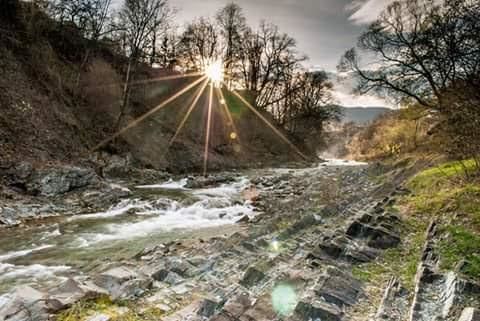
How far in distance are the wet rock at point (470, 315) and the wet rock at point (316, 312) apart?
3.85ft

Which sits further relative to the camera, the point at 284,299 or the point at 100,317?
the point at 284,299

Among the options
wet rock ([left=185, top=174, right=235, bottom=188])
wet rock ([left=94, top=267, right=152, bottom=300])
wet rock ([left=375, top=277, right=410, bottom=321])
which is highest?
wet rock ([left=375, top=277, right=410, bottom=321])

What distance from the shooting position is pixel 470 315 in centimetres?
305

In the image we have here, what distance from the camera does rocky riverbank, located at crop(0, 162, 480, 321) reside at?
365 centimetres

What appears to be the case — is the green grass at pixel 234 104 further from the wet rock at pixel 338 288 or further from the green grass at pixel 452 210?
the wet rock at pixel 338 288

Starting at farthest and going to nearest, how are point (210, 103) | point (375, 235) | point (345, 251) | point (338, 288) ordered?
1. point (210, 103)
2. point (375, 235)
3. point (345, 251)
4. point (338, 288)

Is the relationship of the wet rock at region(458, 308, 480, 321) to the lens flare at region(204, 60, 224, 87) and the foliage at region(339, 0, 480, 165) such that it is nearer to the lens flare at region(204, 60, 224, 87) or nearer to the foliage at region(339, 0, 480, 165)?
the foliage at region(339, 0, 480, 165)

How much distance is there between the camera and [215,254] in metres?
5.98

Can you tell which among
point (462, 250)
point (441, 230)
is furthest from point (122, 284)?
point (441, 230)

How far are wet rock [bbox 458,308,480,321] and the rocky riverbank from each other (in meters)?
0.01

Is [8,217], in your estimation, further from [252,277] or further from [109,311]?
[252,277]

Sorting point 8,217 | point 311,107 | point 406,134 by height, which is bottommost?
point 8,217

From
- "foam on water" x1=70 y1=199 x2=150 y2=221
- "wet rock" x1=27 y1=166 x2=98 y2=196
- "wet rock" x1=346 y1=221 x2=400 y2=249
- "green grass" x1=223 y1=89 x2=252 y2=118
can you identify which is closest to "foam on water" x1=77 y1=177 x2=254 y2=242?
"foam on water" x1=70 y1=199 x2=150 y2=221

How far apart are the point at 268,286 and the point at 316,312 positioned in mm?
928
